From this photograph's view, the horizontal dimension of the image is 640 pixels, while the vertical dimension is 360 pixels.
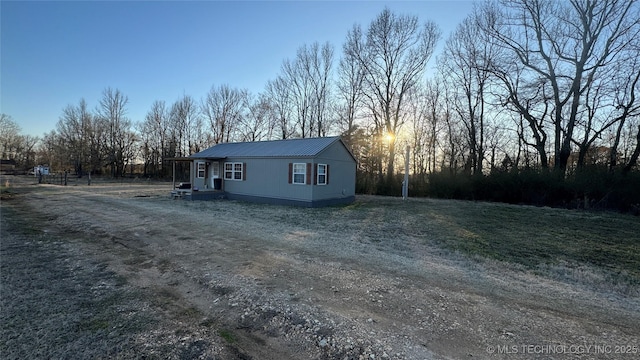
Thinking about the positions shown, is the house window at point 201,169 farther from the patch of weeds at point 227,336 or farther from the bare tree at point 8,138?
the bare tree at point 8,138

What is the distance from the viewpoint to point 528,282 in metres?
4.40

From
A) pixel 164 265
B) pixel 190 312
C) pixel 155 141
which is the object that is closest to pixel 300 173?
→ pixel 164 265

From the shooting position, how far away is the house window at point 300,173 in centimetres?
1361

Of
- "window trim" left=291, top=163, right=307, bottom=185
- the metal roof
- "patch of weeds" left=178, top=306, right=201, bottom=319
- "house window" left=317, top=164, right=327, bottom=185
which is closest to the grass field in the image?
"house window" left=317, top=164, right=327, bottom=185

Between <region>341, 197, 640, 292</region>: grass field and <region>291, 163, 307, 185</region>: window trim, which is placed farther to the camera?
<region>291, 163, 307, 185</region>: window trim

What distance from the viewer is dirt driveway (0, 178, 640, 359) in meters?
2.62

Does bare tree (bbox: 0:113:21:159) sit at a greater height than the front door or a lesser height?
greater

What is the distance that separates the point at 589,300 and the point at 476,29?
2343 centimetres

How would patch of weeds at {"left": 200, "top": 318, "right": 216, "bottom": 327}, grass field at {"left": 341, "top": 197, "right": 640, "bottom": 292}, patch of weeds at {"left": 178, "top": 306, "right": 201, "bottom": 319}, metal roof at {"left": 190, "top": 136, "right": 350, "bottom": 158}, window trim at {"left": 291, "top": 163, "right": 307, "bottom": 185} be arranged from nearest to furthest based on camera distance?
patch of weeds at {"left": 200, "top": 318, "right": 216, "bottom": 327} < patch of weeds at {"left": 178, "top": 306, "right": 201, "bottom": 319} < grass field at {"left": 341, "top": 197, "right": 640, "bottom": 292} < window trim at {"left": 291, "top": 163, "right": 307, "bottom": 185} < metal roof at {"left": 190, "top": 136, "right": 350, "bottom": 158}

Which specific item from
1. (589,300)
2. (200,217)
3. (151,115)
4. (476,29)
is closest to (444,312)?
(589,300)

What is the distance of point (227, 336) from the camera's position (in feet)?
9.07

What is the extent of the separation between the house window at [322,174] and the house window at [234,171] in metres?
4.74

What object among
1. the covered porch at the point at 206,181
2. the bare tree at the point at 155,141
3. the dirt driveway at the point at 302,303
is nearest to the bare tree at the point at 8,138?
the bare tree at the point at 155,141

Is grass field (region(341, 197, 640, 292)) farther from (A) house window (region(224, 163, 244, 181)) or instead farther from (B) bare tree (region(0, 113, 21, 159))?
(B) bare tree (region(0, 113, 21, 159))
